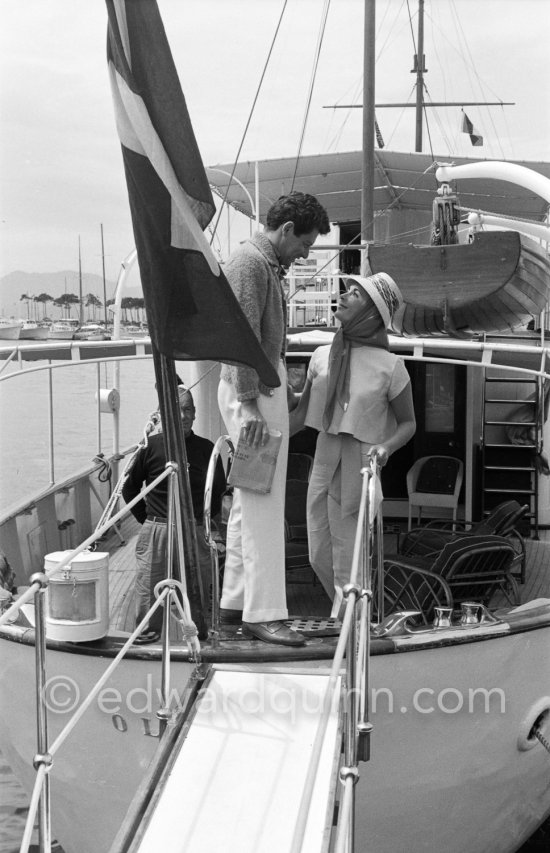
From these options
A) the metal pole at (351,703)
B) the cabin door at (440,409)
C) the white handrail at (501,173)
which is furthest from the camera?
the cabin door at (440,409)

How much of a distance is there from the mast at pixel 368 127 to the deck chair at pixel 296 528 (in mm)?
3013

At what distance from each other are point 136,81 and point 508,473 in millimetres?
6134

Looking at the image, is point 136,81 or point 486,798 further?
point 486,798

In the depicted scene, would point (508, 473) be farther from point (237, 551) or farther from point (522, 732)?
point (237, 551)

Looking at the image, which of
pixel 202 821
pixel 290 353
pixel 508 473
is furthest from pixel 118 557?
pixel 202 821

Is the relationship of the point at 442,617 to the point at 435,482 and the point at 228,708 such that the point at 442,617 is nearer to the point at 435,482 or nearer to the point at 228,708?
the point at 228,708

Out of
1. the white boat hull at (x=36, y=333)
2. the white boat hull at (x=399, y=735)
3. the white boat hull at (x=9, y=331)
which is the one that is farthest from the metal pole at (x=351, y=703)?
the white boat hull at (x=36, y=333)

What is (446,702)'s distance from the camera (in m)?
4.12

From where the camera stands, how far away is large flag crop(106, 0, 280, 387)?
10.0 feet

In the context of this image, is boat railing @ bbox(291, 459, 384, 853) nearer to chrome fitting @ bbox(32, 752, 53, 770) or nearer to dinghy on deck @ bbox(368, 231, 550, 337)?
chrome fitting @ bbox(32, 752, 53, 770)

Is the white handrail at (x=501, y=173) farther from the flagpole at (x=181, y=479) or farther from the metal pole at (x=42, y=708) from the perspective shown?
the metal pole at (x=42, y=708)

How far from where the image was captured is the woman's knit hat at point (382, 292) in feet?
14.8

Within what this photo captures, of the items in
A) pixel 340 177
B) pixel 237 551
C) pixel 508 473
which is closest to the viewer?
pixel 237 551

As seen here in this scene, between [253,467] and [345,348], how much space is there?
1050mm
